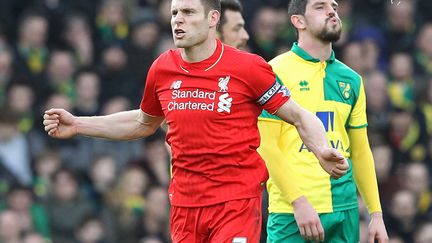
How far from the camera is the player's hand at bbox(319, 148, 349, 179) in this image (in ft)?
23.8

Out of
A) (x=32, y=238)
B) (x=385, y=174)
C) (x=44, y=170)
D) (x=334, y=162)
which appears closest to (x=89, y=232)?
(x=32, y=238)

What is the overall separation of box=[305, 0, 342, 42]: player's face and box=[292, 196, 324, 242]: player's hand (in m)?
1.18

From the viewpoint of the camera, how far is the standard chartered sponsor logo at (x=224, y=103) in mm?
7492

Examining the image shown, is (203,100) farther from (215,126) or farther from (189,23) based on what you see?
(189,23)

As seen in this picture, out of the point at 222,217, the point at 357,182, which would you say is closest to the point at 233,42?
the point at 357,182

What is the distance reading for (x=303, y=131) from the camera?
7.50 meters

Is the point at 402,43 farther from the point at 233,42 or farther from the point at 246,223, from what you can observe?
the point at 246,223

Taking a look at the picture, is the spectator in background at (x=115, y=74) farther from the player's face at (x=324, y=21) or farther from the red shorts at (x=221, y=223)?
the red shorts at (x=221, y=223)

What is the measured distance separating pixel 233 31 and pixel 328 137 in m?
1.28

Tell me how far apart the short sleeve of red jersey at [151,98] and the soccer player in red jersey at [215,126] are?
65 millimetres

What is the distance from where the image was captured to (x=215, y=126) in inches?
Answer: 295

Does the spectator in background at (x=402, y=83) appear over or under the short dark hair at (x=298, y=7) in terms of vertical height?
under

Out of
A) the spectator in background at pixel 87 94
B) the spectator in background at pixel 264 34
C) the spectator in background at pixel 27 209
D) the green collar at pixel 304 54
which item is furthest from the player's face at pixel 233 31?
the spectator in background at pixel 264 34

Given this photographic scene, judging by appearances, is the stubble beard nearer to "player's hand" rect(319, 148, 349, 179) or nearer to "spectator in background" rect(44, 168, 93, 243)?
"player's hand" rect(319, 148, 349, 179)
